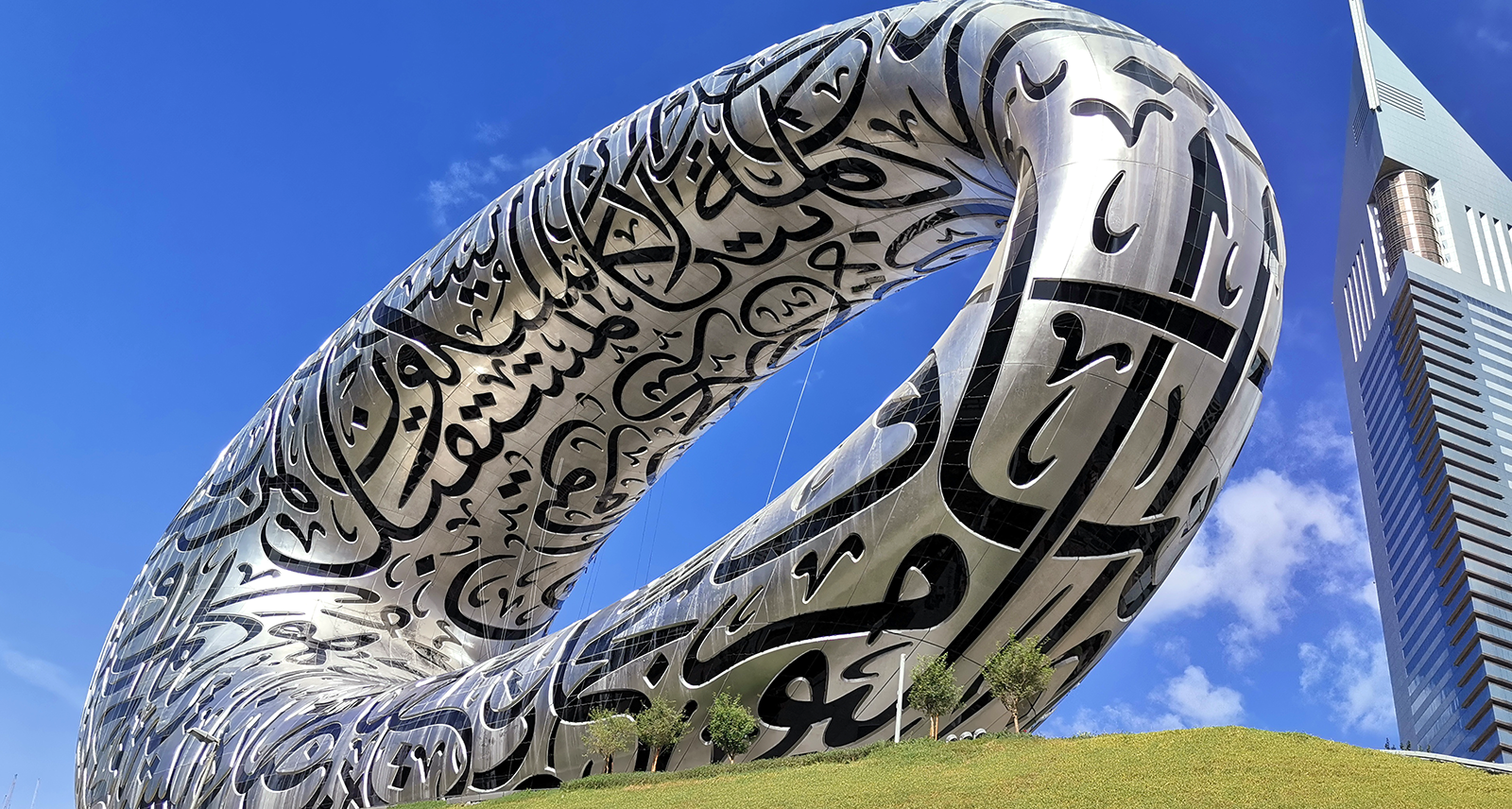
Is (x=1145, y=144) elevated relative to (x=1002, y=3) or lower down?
lower down

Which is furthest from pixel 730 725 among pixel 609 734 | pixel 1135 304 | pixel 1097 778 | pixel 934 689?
pixel 1135 304

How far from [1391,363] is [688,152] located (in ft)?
277

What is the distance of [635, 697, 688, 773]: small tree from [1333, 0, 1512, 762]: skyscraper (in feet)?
222

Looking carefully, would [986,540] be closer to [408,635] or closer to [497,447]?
[497,447]

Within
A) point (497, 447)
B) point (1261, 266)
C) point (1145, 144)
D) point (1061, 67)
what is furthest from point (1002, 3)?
point (497, 447)

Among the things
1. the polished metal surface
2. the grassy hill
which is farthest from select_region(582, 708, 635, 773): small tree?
the polished metal surface

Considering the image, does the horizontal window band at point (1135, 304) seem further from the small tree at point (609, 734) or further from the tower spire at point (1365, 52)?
the tower spire at point (1365, 52)

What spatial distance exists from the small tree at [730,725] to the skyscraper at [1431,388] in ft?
222

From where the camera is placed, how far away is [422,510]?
20172 mm

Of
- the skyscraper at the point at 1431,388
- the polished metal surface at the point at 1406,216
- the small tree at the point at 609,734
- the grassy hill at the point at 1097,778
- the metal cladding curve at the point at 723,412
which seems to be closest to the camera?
the grassy hill at the point at 1097,778

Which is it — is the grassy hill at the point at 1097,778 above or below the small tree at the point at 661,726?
below

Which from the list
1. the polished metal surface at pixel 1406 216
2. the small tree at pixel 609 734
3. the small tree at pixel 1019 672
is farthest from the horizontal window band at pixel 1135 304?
the polished metal surface at pixel 1406 216

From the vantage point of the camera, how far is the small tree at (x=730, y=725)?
1249cm

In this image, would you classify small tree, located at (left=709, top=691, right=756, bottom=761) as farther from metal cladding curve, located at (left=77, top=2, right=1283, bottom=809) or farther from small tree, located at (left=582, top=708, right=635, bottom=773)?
small tree, located at (left=582, top=708, right=635, bottom=773)
